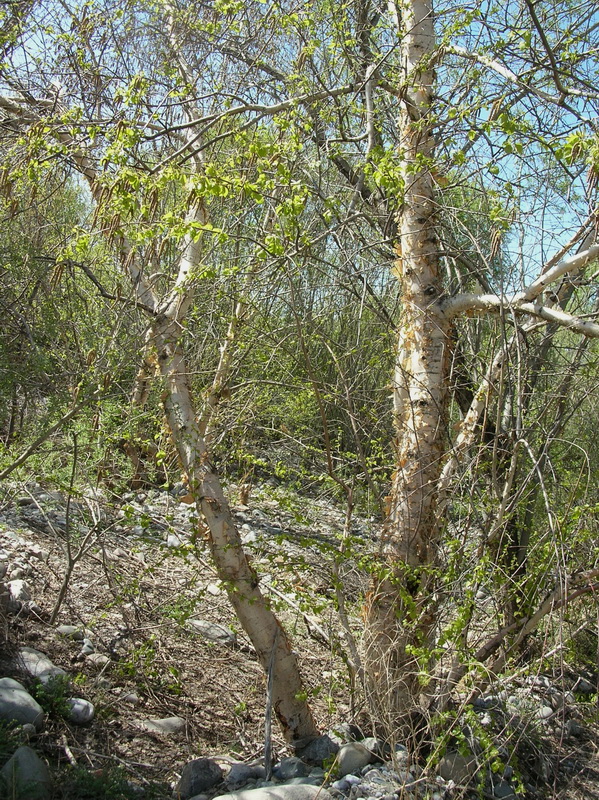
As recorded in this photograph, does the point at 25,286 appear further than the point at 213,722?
Yes

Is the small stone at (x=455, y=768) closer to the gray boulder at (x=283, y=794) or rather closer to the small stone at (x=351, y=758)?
the small stone at (x=351, y=758)

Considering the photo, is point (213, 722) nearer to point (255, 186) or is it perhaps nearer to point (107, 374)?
point (107, 374)

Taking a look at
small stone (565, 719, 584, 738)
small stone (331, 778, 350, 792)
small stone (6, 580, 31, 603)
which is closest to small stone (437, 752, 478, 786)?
small stone (331, 778, 350, 792)

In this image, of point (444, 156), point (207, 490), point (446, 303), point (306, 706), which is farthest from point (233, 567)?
point (444, 156)

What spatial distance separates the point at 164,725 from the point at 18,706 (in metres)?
1.02

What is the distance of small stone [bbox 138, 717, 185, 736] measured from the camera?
469cm

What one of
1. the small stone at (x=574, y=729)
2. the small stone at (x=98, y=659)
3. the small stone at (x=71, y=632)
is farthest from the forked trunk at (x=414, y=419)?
the small stone at (x=71, y=632)

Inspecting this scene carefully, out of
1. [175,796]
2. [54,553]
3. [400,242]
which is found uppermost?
[400,242]

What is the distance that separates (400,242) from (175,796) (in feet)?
11.6

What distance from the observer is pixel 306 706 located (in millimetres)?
4719

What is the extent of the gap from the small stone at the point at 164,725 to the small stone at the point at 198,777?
0.46 metres

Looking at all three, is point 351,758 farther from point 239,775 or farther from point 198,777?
point 198,777

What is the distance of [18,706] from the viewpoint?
410 centimetres

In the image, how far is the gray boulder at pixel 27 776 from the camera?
3.50 m
